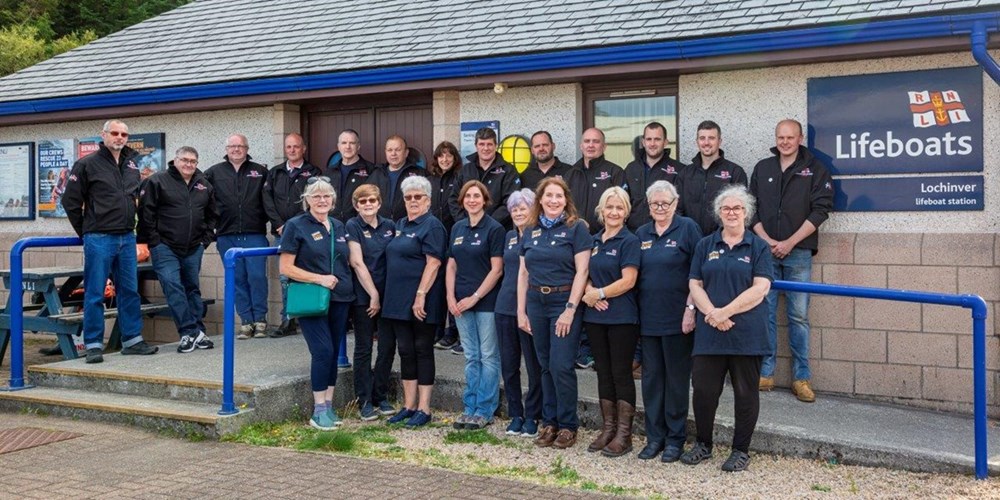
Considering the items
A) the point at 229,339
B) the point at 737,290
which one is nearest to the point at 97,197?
the point at 229,339

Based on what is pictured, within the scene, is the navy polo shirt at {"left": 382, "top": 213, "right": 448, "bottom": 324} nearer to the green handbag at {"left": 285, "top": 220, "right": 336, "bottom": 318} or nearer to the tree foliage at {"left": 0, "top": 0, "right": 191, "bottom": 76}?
the green handbag at {"left": 285, "top": 220, "right": 336, "bottom": 318}

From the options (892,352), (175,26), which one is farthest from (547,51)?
(175,26)

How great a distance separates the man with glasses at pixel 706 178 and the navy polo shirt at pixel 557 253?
4.78ft

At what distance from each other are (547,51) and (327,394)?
354 centimetres

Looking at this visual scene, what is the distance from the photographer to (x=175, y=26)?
1337cm

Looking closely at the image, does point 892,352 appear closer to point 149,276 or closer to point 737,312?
point 737,312

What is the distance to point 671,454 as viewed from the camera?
6.31 meters

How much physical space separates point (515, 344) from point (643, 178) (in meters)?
1.95

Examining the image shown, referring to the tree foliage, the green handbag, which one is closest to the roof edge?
the green handbag

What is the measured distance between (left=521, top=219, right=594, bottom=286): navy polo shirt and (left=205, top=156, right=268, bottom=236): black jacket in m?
4.16

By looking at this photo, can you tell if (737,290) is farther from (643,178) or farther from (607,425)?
(643,178)

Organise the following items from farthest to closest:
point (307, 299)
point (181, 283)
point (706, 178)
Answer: point (181, 283), point (706, 178), point (307, 299)

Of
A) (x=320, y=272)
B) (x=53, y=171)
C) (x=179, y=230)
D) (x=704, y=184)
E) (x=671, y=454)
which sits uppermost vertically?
(x=53, y=171)

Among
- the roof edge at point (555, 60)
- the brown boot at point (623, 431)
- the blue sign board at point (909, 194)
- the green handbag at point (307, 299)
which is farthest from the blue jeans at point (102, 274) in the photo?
the blue sign board at point (909, 194)
